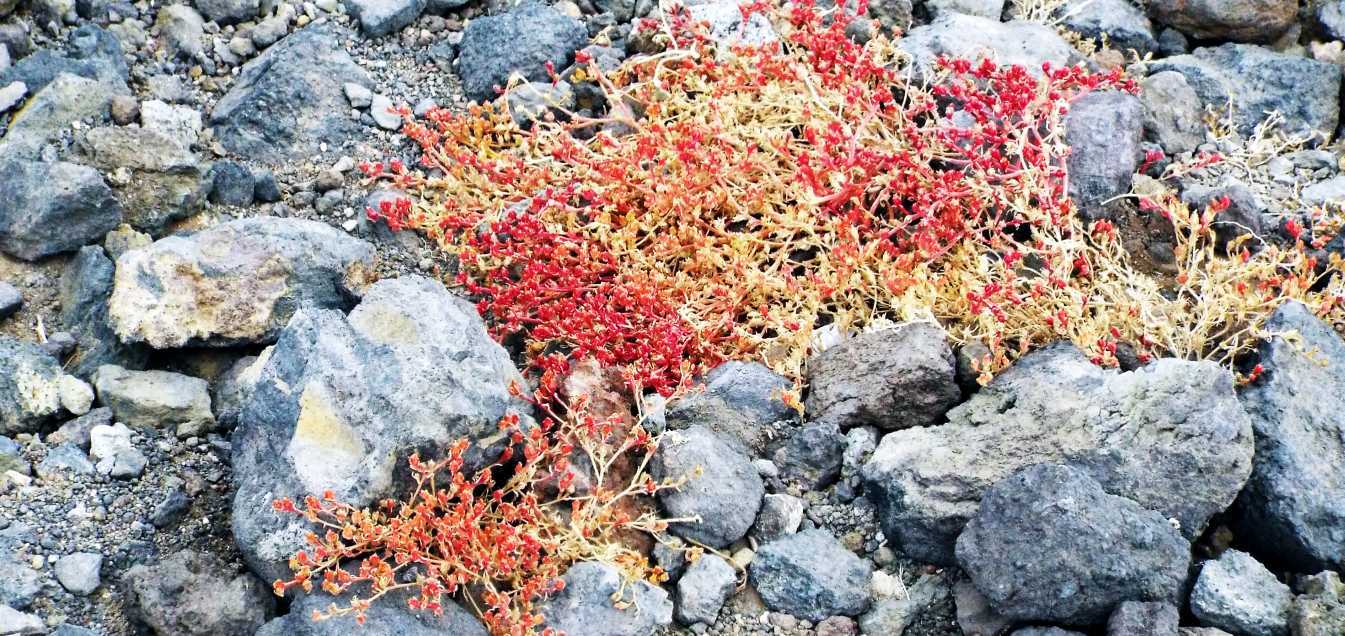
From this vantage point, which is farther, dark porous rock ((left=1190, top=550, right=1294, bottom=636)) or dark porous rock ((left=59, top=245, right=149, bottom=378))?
dark porous rock ((left=59, top=245, right=149, bottom=378))

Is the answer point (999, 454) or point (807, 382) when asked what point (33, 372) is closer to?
point (807, 382)

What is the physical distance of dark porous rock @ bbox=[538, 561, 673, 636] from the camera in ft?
12.8

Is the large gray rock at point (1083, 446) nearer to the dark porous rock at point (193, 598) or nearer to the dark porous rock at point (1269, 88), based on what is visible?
the dark porous rock at point (193, 598)

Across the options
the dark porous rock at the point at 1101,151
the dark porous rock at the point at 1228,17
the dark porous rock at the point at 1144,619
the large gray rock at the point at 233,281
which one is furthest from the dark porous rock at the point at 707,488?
the dark porous rock at the point at 1228,17

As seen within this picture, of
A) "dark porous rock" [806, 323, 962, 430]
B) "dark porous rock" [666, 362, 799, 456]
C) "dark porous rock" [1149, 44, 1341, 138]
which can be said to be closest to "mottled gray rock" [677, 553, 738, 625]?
"dark porous rock" [666, 362, 799, 456]

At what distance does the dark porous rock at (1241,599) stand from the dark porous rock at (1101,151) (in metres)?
1.73

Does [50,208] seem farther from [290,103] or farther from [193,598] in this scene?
[193,598]

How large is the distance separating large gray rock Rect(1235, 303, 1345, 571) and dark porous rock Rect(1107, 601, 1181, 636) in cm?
57

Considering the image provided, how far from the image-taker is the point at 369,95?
5812mm

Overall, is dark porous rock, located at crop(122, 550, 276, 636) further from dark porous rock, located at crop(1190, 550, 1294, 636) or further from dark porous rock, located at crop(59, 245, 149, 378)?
dark porous rock, located at crop(1190, 550, 1294, 636)

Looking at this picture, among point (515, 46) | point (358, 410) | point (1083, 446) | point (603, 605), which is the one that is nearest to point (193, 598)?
point (358, 410)

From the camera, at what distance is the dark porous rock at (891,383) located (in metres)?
4.43

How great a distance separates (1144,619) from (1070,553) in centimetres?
28

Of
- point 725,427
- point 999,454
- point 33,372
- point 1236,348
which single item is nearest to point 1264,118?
point 1236,348
